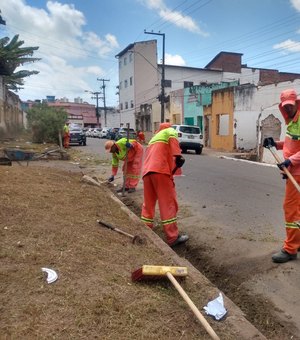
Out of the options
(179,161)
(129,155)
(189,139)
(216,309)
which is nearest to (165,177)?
(179,161)

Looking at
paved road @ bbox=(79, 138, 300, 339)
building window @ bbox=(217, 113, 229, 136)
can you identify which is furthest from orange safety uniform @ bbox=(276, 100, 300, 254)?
building window @ bbox=(217, 113, 229, 136)

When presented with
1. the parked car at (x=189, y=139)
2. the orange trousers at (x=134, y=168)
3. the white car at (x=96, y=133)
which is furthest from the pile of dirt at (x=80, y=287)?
the white car at (x=96, y=133)

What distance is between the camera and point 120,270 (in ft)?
12.1

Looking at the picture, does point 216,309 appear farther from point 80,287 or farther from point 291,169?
point 291,169

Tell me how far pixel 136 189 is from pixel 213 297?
20.4 feet

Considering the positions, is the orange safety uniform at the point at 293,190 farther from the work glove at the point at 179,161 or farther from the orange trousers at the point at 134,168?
the orange trousers at the point at 134,168

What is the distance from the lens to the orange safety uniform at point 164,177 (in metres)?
5.22

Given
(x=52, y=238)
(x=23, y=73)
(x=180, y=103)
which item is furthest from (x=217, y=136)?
(x=52, y=238)

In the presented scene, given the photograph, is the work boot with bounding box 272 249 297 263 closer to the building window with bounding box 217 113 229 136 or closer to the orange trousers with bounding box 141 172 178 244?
the orange trousers with bounding box 141 172 178 244

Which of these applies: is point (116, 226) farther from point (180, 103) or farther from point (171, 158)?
point (180, 103)

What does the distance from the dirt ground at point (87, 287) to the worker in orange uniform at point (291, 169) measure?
0.64m

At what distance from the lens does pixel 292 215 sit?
4.40 metres

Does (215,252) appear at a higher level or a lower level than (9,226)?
lower

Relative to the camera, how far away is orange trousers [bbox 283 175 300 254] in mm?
4355
